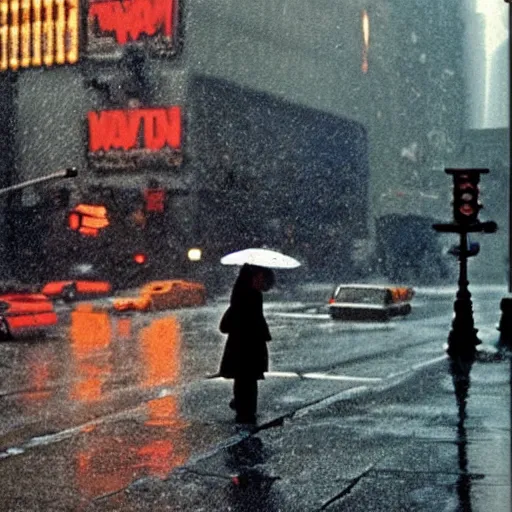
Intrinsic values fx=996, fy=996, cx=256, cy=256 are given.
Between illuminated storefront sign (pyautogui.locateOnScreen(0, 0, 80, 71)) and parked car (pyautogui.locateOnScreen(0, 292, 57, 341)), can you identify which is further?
illuminated storefront sign (pyautogui.locateOnScreen(0, 0, 80, 71))

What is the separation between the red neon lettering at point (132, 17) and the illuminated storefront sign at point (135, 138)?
4.22 m

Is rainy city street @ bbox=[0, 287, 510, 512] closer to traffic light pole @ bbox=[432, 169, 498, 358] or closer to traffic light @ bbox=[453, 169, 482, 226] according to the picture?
traffic light pole @ bbox=[432, 169, 498, 358]

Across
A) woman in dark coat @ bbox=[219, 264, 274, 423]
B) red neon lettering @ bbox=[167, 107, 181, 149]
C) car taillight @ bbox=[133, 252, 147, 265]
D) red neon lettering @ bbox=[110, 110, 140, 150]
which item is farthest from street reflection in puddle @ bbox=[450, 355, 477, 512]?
red neon lettering @ bbox=[110, 110, 140, 150]

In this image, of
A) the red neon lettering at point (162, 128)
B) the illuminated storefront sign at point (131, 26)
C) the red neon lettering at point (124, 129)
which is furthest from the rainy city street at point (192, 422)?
the illuminated storefront sign at point (131, 26)

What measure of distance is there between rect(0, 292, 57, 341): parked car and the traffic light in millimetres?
10734

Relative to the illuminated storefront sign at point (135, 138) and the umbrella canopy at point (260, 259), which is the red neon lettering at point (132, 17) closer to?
the illuminated storefront sign at point (135, 138)

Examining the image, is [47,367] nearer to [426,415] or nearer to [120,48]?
[426,415]

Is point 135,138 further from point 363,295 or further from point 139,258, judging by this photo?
point 363,295

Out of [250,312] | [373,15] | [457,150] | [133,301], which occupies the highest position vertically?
[373,15]

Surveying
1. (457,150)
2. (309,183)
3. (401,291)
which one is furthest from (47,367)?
(457,150)

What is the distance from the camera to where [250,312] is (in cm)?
1108

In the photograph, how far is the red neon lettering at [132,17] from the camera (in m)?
52.8

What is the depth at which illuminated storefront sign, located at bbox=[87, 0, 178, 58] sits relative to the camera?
173 ft

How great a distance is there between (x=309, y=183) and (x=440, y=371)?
54.1m
